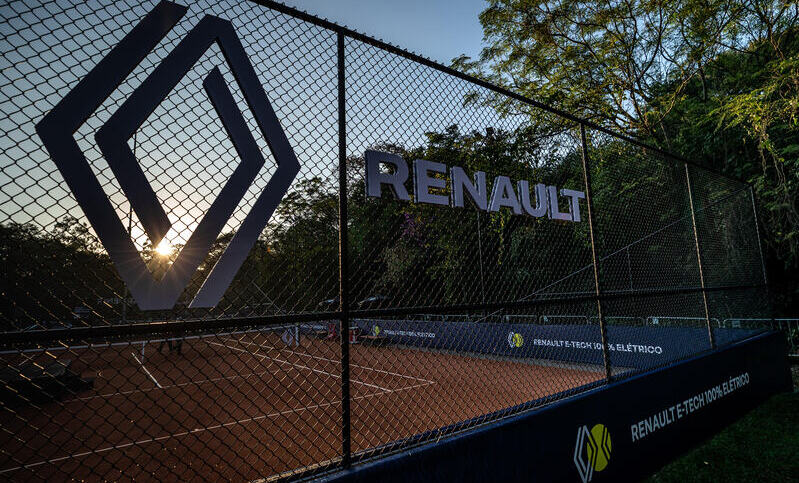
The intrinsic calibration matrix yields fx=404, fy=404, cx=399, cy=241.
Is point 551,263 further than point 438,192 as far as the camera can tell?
Yes

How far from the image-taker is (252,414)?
7.25 m

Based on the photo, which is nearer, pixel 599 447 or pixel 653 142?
pixel 599 447

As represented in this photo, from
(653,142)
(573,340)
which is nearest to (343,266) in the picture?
(573,340)

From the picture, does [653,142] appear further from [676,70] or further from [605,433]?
[605,433]

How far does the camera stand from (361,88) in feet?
9.21

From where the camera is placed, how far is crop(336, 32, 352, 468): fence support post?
223 centimetres

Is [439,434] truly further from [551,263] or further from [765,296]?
[551,263]

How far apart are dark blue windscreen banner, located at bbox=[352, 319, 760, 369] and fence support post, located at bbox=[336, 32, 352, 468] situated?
525 centimetres

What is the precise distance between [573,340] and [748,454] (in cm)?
475

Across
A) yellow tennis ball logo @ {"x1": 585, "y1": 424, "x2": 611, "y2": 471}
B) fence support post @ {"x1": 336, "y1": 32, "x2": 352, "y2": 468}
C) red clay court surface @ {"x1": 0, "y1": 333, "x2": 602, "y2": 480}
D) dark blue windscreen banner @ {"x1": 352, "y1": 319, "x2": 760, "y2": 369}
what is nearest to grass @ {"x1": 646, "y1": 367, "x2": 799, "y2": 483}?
yellow tennis ball logo @ {"x1": 585, "y1": 424, "x2": 611, "y2": 471}

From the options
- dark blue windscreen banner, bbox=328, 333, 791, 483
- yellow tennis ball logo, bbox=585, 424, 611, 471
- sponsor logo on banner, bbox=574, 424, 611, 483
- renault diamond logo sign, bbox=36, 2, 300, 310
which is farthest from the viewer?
yellow tennis ball logo, bbox=585, 424, 611, 471

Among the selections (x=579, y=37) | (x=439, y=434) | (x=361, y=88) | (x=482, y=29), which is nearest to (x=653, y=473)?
(x=439, y=434)

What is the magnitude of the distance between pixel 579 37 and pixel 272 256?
12328 mm

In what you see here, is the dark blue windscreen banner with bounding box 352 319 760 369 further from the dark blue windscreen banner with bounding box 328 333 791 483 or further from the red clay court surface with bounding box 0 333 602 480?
the dark blue windscreen banner with bounding box 328 333 791 483
